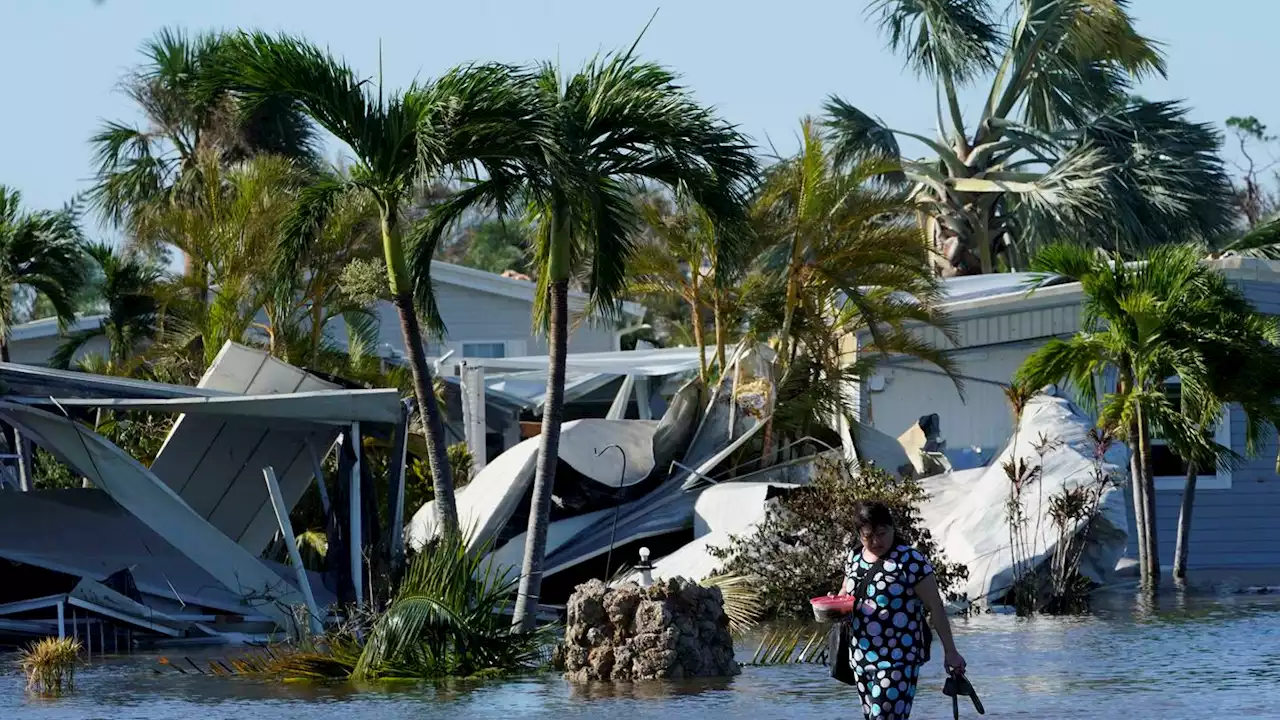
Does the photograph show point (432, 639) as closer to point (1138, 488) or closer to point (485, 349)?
point (1138, 488)

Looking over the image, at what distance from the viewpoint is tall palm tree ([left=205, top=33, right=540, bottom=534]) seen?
46.2 feet

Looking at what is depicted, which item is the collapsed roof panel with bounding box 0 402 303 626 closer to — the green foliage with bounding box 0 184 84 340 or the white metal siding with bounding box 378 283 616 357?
the green foliage with bounding box 0 184 84 340

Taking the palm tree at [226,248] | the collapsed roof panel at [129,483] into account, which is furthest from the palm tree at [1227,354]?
the palm tree at [226,248]

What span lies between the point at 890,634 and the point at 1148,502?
1192 cm

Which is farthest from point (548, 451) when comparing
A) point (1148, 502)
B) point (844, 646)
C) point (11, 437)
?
point (11, 437)

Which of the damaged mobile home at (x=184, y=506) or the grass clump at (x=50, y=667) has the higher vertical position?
the damaged mobile home at (x=184, y=506)

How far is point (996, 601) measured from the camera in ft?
58.7

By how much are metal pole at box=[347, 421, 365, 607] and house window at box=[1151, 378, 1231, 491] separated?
34.6 ft

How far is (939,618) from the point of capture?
27.0 ft

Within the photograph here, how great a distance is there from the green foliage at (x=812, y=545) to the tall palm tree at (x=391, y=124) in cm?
361

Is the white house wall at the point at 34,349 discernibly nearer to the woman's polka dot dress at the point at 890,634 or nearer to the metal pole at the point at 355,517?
the metal pole at the point at 355,517

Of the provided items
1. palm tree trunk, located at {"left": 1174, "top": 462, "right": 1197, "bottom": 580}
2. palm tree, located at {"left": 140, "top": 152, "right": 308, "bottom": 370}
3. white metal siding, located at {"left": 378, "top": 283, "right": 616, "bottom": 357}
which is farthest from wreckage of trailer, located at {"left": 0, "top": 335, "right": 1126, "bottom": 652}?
white metal siding, located at {"left": 378, "top": 283, "right": 616, "bottom": 357}

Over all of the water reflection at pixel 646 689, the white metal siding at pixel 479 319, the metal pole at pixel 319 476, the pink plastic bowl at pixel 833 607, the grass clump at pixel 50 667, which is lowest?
the water reflection at pixel 646 689

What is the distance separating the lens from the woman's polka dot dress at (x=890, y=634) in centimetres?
832
